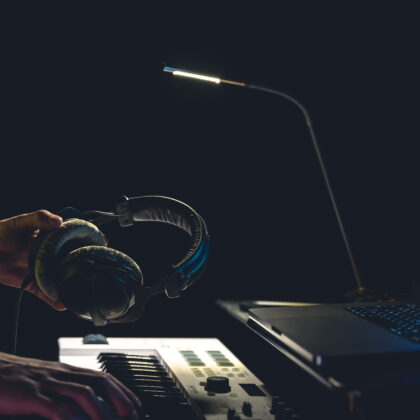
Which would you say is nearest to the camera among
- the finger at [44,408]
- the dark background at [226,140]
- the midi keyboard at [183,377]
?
the finger at [44,408]

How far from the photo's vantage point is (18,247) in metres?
1.22

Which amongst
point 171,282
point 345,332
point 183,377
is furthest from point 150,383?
point 345,332

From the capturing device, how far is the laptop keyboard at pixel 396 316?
2.99 feet

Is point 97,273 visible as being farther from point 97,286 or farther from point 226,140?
point 226,140

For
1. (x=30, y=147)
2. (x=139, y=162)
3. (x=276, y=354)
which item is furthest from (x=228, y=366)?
(x=30, y=147)

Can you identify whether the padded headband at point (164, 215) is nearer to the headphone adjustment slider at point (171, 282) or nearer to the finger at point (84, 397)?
the headphone adjustment slider at point (171, 282)

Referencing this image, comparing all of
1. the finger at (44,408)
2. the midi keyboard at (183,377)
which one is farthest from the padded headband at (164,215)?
the finger at (44,408)

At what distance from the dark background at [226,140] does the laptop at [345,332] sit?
100cm

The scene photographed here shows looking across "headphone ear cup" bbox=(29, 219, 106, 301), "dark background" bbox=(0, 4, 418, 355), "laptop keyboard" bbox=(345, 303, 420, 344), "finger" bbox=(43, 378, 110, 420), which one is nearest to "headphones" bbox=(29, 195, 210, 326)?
"headphone ear cup" bbox=(29, 219, 106, 301)

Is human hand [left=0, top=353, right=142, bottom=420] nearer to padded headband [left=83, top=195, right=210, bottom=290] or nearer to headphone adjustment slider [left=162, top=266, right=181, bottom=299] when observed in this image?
headphone adjustment slider [left=162, top=266, right=181, bottom=299]

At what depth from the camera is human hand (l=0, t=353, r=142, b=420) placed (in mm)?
768

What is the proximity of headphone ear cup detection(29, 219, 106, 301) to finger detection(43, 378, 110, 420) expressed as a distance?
17 centimetres

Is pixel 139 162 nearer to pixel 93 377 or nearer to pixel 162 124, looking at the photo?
pixel 162 124

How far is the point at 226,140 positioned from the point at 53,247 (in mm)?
1353
